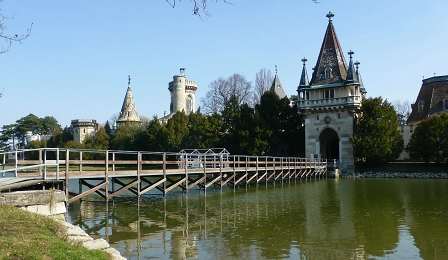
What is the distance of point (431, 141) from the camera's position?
38188mm

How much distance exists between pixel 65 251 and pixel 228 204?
38.6ft

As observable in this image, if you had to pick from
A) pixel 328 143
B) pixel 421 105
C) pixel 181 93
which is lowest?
pixel 328 143

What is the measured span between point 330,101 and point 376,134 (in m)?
6.12

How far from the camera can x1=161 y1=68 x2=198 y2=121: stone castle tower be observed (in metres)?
73.6

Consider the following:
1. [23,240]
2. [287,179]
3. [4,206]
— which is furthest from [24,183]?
[287,179]

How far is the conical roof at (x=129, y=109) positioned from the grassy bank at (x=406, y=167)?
125ft

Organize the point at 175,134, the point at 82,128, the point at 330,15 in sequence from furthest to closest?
the point at 82,128 → the point at 175,134 → the point at 330,15

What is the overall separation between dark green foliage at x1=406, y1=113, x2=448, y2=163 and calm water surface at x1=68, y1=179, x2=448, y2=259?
2232 cm

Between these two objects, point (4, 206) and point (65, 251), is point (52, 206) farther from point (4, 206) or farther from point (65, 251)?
point (65, 251)

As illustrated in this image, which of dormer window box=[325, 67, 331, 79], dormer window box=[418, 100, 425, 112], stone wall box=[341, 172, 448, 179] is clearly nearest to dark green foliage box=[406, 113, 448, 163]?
stone wall box=[341, 172, 448, 179]

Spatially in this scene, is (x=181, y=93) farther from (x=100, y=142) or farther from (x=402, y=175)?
(x=402, y=175)

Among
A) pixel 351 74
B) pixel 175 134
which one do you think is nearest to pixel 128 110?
pixel 175 134

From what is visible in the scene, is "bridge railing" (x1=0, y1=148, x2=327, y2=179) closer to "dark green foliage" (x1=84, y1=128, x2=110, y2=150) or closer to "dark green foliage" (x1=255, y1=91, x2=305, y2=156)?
"dark green foliage" (x1=84, y1=128, x2=110, y2=150)

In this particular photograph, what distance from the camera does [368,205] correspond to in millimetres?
16953
